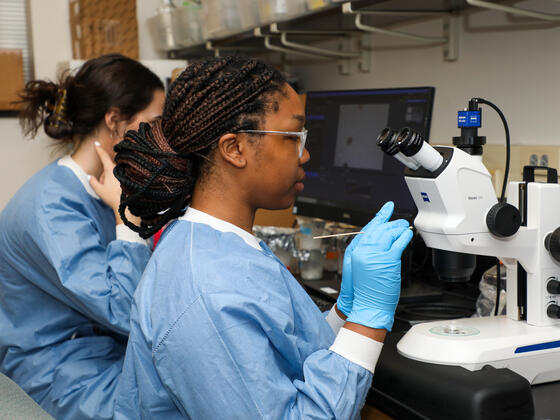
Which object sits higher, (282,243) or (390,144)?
(390,144)

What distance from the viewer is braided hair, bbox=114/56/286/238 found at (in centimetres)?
100

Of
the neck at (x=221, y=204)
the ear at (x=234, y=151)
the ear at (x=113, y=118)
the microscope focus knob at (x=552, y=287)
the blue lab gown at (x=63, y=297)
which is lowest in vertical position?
the blue lab gown at (x=63, y=297)

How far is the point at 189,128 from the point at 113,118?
796 millimetres

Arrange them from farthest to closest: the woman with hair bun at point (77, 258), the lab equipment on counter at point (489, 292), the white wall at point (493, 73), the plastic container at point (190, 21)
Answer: the plastic container at point (190, 21)
the white wall at point (493, 73)
the woman with hair bun at point (77, 258)
the lab equipment on counter at point (489, 292)

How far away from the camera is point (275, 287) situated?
0.96 metres

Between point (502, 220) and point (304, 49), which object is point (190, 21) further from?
point (502, 220)

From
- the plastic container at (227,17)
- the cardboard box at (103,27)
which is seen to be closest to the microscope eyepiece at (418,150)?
the plastic container at (227,17)

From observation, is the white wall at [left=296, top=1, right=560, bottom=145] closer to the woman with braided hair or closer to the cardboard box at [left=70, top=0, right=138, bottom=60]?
the woman with braided hair

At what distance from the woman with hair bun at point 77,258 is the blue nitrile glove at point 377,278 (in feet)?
2.30

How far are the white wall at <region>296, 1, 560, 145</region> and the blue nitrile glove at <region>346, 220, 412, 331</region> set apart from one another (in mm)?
844

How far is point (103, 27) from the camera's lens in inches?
118

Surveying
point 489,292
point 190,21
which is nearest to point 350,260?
point 489,292

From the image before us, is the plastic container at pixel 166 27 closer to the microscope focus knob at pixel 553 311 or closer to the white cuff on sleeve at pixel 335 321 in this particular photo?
the white cuff on sleeve at pixel 335 321

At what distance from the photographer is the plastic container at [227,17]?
2.18 metres
